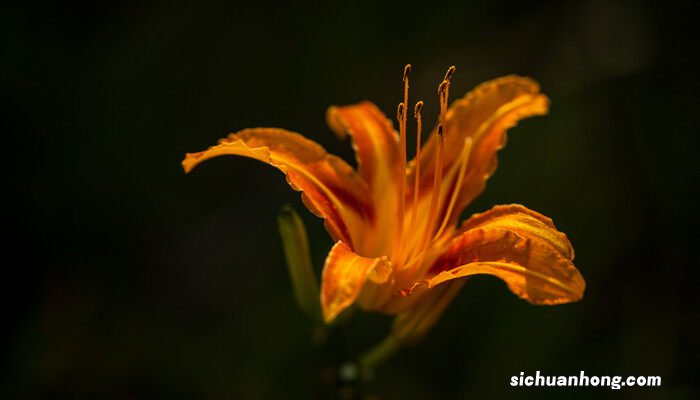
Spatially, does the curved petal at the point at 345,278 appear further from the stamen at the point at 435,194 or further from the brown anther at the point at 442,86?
the brown anther at the point at 442,86

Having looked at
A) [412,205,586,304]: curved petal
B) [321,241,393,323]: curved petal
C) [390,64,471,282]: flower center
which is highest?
[390,64,471,282]: flower center

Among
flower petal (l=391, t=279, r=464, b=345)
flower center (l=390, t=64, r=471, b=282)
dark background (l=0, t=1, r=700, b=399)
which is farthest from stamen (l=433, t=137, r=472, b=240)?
dark background (l=0, t=1, r=700, b=399)

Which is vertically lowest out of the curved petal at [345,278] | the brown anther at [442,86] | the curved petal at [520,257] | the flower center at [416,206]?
the curved petal at [345,278]

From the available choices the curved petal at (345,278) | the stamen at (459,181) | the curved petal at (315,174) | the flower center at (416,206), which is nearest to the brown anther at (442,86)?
the flower center at (416,206)

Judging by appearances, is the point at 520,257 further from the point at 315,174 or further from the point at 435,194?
the point at 315,174

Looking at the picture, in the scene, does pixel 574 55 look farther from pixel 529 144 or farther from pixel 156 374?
pixel 156 374

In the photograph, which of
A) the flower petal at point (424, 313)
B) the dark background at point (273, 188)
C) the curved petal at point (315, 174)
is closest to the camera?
the curved petal at point (315, 174)

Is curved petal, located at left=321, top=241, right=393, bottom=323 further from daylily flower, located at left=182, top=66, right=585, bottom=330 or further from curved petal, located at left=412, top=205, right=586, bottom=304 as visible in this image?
curved petal, located at left=412, top=205, right=586, bottom=304
